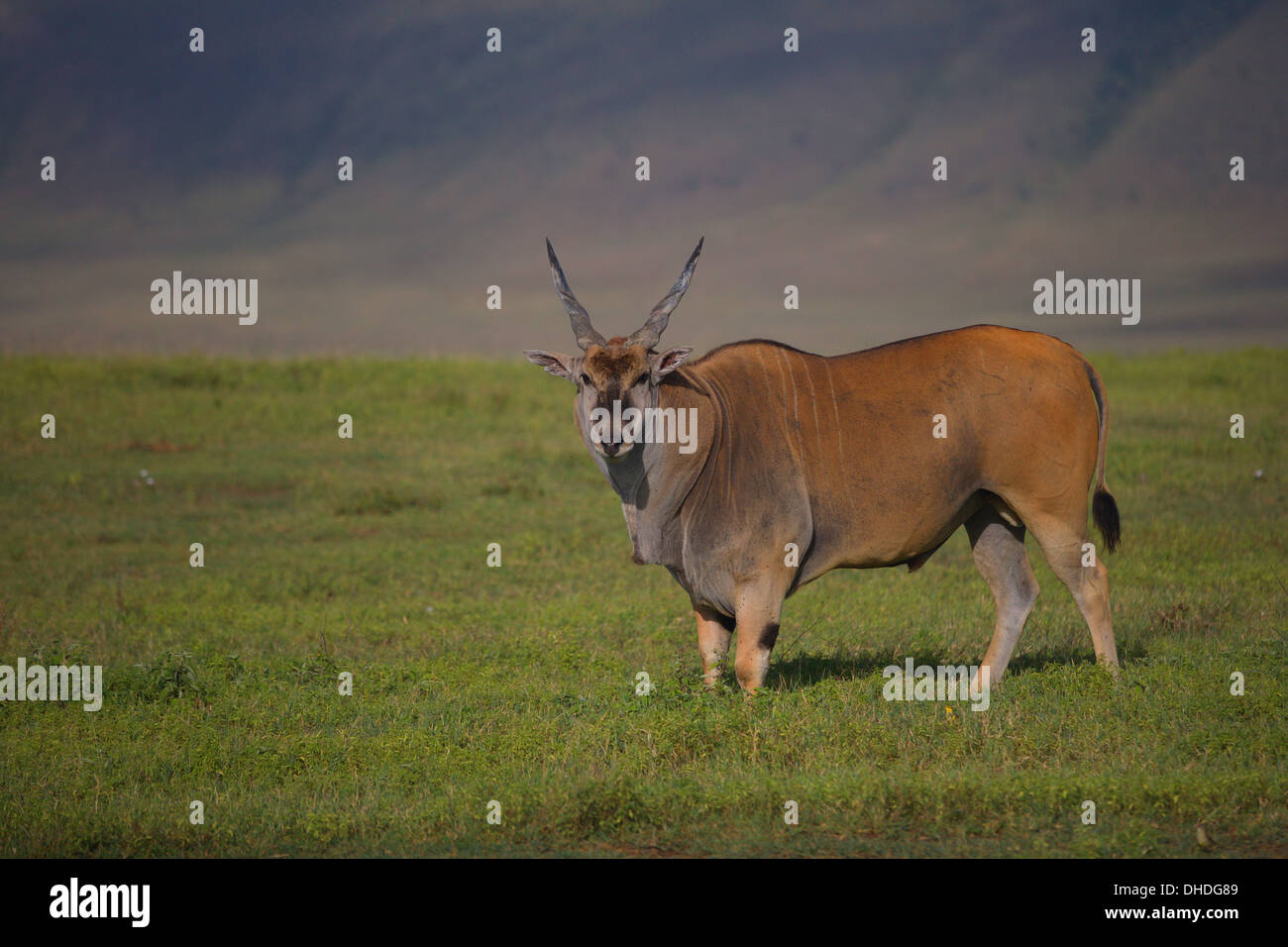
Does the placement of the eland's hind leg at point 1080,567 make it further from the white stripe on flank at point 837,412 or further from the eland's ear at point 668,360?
the eland's ear at point 668,360

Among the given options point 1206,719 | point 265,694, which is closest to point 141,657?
point 265,694

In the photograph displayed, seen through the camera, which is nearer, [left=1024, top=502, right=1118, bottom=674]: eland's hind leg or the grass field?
the grass field

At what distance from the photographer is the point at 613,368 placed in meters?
6.89

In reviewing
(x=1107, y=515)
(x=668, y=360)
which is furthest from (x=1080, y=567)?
(x=668, y=360)

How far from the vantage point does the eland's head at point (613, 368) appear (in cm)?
680

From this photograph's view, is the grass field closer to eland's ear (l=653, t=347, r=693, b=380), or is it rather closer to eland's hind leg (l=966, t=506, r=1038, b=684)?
eland's hind leg (l=966, t=506, r=1038, b=684)

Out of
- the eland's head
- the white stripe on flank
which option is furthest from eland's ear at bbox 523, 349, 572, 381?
the white stripe on flank

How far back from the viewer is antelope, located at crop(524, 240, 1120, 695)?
24.1ft

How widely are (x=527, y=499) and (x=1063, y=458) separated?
Answer: 10.7 m

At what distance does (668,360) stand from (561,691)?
2.46 metres

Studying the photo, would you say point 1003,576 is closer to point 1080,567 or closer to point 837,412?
point 1080,567

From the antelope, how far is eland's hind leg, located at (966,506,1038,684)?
0.04 ft

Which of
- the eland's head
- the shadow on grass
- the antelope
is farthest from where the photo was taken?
the shadow on grass

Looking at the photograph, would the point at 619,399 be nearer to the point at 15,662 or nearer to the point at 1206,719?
the point at 1206,719
